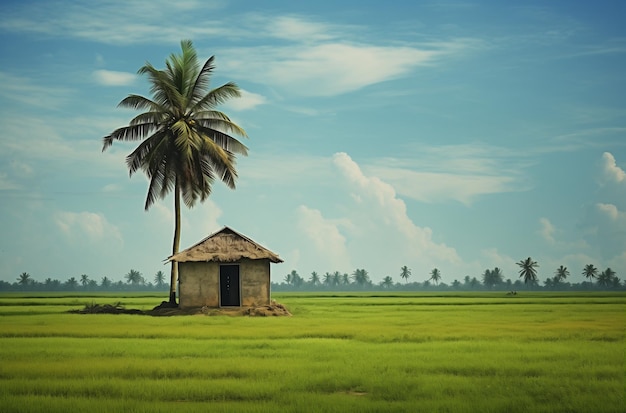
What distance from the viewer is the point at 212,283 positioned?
35875 mm

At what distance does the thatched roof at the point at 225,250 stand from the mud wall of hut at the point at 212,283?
0.44 m

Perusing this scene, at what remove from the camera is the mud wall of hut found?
3575 cm

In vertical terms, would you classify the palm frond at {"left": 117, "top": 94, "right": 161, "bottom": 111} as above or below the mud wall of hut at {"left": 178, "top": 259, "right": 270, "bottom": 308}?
above

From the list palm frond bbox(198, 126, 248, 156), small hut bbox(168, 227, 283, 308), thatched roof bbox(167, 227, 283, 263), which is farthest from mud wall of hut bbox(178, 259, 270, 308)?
palm frond bbox(198, 126, 248, 156)

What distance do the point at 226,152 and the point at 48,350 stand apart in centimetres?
2235

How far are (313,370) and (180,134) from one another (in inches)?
964

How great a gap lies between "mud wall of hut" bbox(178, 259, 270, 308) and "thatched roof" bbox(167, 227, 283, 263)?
1.44 ft

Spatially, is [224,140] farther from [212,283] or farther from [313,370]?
[313,370]

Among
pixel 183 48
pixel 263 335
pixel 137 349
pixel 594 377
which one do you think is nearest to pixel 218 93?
pixel 183 48

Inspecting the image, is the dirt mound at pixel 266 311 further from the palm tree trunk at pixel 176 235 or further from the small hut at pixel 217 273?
the palm tree trunk at pixel 176 235

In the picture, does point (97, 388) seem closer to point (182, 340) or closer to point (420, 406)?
point (420, 406)

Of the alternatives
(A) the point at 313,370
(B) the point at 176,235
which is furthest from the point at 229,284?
(A) the point at 313,370

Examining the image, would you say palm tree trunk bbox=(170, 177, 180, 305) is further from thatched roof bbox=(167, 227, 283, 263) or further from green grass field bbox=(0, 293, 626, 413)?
green grass field bbox=(0, 293, 626, 413)

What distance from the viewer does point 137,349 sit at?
18.6m
